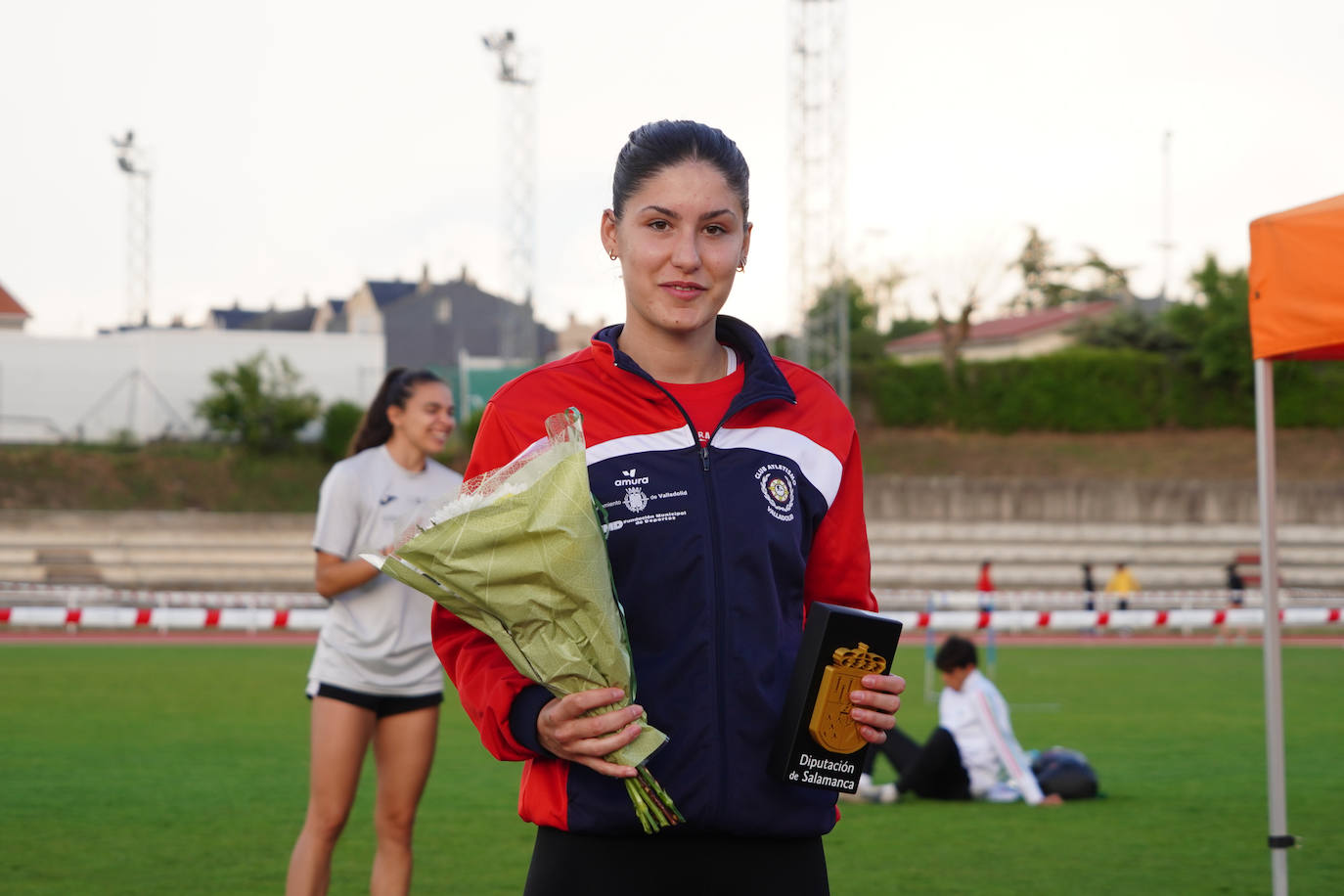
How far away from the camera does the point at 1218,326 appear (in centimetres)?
4772

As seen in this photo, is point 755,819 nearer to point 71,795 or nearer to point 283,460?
point 71,795

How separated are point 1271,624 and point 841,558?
13.6 feet

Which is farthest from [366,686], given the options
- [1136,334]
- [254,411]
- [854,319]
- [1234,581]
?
[854,319]

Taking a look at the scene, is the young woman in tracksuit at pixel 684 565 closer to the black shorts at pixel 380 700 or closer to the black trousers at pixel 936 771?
the black shorts at pixel 380 700

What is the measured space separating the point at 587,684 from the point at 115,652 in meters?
22.6

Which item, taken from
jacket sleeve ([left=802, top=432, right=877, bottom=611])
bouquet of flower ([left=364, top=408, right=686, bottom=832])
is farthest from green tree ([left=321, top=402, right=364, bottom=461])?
bouquet of flower ([left=364, top=408, right=686, bottom=832])

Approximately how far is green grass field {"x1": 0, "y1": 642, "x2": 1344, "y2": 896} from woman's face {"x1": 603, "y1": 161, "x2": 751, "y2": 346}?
17.4 ft

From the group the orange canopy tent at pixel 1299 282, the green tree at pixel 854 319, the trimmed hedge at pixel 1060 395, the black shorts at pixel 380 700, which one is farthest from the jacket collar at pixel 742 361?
the trimmed hedge at pixel 1060 395

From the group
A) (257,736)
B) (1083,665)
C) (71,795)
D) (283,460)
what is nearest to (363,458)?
(71,795)

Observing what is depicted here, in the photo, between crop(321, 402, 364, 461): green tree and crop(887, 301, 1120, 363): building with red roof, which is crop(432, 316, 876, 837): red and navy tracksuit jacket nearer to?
Answer: crop(321, 402, 364, 461): green tree

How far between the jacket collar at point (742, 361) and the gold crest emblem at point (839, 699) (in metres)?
0.47

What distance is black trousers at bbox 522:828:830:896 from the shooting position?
248cm

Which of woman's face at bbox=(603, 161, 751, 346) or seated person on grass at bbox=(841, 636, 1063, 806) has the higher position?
woman's face at bbox=(603, 161, 751, 346)

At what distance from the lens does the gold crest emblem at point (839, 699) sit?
2.49 meters
